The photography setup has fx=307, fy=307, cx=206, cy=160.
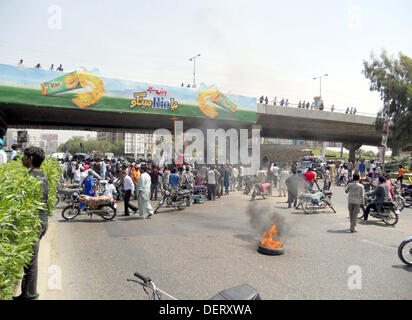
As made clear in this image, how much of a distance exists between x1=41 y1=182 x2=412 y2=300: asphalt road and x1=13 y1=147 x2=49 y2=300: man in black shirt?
41cm

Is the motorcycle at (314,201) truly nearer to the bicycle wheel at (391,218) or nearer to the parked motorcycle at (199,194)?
the bicycle wheel at (391,218)

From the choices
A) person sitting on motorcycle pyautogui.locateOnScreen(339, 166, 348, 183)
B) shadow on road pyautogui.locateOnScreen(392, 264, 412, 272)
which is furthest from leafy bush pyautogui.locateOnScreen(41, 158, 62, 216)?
person sitting on motorcycle pyautogui.locateOnScreen(339, 166, 348, 183)

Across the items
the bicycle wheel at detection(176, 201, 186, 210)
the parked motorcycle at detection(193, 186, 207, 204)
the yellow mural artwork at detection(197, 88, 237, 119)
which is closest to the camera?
the bicycle wheel at detection(176, 201, 186, 210)

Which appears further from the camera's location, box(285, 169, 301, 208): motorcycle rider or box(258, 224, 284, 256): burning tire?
box(285, 169, 301, 208): motorcycle rider

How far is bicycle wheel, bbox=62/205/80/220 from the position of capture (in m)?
10.5

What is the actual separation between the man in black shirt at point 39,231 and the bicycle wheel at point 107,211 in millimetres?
5534

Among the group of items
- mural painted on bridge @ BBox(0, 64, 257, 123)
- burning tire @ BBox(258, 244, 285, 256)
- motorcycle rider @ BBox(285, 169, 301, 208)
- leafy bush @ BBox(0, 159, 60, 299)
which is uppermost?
mural painted on bridge @ BBox(0, 64, 257, 123)

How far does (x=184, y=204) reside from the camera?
43.9 ft

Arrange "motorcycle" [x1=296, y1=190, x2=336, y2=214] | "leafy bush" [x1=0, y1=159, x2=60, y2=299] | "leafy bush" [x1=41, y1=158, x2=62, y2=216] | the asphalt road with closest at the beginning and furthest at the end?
"leafy bush" [x1=0, y1=159, x2=60, y2=299], the asphalt road, "leafy bush" [x1=41, y1=158, x2=62, y2=216], "motorcycle" [x1=296, y1=190, x2=336, y2=214]

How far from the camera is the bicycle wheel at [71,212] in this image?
10469 millimetres

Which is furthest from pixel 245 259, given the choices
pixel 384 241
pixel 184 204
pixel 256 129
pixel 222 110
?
pixel 256 129

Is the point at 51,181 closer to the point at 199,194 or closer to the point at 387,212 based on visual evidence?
the point at 199,194

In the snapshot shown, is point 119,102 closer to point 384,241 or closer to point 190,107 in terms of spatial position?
point 190,107

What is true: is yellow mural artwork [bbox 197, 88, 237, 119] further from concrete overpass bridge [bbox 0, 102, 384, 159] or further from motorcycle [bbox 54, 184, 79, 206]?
motorcycle [bbox 54, 184, 79, 206]
